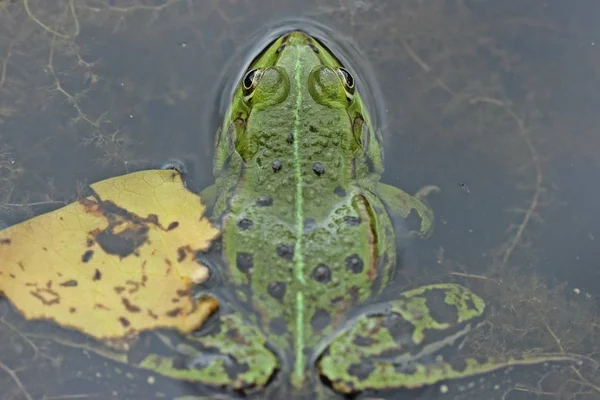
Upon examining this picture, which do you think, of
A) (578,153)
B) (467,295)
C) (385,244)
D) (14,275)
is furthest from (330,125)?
(14,275)

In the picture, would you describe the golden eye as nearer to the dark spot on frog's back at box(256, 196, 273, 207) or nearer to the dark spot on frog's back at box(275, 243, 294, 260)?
the dark spot on frog's back at box(256, 196, 273, 207)

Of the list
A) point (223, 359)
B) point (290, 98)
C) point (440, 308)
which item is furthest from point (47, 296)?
point (440, 308)

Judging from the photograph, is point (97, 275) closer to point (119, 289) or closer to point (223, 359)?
point (119, 289)

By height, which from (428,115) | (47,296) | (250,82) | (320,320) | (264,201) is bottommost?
(320,320)

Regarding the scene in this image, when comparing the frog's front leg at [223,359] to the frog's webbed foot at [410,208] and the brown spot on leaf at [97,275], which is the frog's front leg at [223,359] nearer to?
the brown spot on leaf at [97,275]

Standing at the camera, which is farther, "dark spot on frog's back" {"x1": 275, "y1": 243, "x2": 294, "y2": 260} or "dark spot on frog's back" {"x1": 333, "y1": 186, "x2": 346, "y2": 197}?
"dark spot on frog's back" {"x1": 333, "y1": 186, "x2": 346, "y2": 197}

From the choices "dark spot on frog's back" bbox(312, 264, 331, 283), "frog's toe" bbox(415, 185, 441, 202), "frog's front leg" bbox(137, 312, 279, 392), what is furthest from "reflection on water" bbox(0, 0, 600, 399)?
"frog's front leg" bbox(137, 312, 279, 392)

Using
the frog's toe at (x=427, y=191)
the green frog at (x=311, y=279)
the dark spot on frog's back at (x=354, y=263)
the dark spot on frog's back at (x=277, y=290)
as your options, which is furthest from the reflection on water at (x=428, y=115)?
the dark spot on frog's back at (x=277, y=290)

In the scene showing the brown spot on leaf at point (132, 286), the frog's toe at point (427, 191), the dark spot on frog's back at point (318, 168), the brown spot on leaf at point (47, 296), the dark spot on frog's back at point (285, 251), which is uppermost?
the dark spot on frog's back at point (318, 168)
